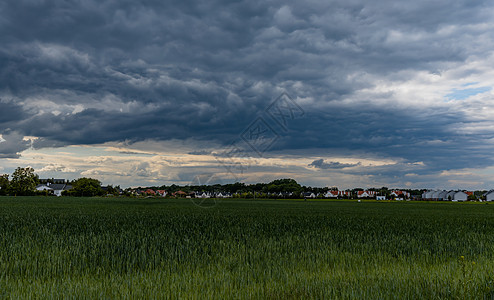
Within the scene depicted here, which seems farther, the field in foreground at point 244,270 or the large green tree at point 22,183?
the large green tree at point 22,183

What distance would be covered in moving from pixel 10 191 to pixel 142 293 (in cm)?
15166

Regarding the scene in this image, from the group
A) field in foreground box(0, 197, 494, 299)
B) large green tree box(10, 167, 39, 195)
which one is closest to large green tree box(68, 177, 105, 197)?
large green tree box(10, 167, 39, 195)

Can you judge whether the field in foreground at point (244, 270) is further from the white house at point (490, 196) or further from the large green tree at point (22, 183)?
the white house at point (490, 196)

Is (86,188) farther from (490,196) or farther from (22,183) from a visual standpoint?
(490,196)

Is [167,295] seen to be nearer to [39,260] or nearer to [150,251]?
[150,251]

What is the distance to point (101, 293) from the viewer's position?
680 centimetres

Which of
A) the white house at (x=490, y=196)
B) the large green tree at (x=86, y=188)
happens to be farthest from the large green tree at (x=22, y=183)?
the white house at (x=490, y=196)

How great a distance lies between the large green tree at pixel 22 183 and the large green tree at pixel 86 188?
17642 millimetres

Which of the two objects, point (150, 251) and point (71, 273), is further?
point (150, 251)

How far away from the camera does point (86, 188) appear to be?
145 metres

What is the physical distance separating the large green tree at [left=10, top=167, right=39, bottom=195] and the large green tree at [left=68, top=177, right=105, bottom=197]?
17.6m

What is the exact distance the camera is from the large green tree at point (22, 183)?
128m

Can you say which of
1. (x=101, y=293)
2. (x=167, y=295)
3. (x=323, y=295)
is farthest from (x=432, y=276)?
(x=101, y=293)

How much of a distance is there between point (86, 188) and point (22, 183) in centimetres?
2336
